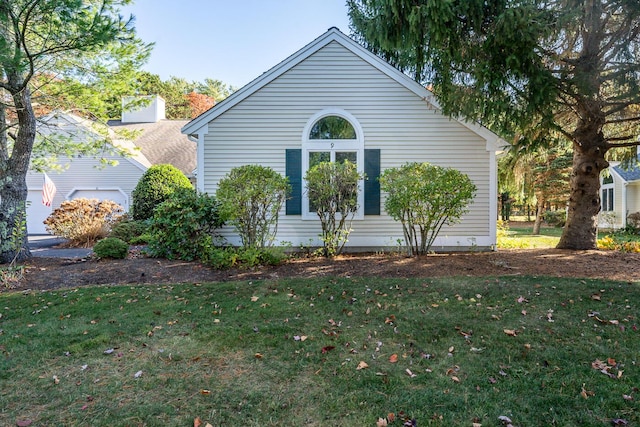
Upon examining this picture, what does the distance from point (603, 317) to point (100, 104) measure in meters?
9.80

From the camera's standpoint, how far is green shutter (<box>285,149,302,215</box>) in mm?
8469

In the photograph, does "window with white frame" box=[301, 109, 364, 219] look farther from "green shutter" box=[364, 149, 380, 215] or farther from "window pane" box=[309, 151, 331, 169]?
"green shutter" box=[364, 149, 380, 215]

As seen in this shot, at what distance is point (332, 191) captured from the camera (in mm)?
6988

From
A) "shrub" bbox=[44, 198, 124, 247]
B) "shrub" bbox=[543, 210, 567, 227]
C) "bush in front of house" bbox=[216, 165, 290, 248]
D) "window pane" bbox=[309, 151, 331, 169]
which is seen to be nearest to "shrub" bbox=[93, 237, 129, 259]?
"bush in front of house" bbox=[216, 165, 290, 248]

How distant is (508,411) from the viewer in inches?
95.7

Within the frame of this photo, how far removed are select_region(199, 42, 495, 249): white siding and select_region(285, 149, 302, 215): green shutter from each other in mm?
148

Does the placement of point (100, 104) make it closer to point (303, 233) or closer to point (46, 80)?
point (46, 80)

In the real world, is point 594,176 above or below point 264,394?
above

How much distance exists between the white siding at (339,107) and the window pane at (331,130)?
0.91 ft

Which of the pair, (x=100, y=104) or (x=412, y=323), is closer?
(x=412, y=323)

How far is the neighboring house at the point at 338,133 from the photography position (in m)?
8.48

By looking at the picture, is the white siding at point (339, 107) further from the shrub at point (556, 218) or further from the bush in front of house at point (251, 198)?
the shrub at point (556, 218)

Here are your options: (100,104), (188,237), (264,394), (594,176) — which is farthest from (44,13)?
(594,176)

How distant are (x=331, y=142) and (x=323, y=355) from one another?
6046 millimetres
